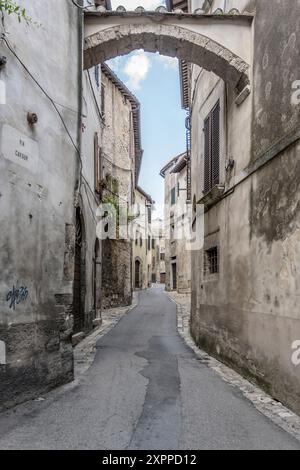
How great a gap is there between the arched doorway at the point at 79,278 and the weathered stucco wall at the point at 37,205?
341 centimetres

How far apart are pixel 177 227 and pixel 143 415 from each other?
80.4ft

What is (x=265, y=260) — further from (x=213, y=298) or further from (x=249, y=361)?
(x=213, y=298)

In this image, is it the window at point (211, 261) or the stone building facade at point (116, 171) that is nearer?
the window at point (211, 261)

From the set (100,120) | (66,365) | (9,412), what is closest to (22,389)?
(9,412)

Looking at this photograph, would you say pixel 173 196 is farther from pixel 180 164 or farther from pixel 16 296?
pixel 16 296

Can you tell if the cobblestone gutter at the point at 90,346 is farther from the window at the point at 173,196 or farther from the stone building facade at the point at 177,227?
the window at the point at 173,196

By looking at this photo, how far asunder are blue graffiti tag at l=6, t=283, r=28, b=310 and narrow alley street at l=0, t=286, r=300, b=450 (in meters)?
1.23

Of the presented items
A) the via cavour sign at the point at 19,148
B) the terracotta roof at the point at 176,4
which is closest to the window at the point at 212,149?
the via cavour sign at the point at 19,148

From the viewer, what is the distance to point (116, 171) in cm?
2047

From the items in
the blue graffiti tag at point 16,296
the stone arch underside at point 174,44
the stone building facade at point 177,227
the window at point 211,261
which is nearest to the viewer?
the blue graffiti tag at point 16,296

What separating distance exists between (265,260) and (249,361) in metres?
1.68

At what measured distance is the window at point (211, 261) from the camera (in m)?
9.28

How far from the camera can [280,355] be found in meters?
5.57
